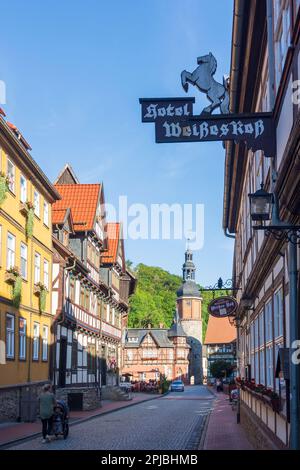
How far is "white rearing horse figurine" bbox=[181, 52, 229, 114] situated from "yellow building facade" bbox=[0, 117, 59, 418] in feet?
44.9

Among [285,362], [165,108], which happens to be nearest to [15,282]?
[165,108]

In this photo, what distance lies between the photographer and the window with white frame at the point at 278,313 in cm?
1102

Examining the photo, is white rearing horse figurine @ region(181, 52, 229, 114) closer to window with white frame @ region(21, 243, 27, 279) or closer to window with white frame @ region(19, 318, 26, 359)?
window with white frame @ region(21, 243, 27, 279)

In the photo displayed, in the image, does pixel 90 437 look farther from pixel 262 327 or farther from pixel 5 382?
pixel 262 327

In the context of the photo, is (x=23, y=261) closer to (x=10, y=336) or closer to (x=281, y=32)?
(x=10, y=336)

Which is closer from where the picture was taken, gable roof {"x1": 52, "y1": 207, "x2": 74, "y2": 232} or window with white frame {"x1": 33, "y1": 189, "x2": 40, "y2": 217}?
window with white frame {"x1": 33, "y1": 189, "x2": 40, "y2": 217}

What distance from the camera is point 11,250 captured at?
997 inches

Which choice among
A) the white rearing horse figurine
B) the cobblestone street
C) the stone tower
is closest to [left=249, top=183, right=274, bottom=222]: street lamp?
Result: the white rearing horse figurine

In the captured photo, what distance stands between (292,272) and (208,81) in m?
3.07

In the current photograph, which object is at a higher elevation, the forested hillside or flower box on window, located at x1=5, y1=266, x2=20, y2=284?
the forested hillside

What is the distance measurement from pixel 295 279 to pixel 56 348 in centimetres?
2561

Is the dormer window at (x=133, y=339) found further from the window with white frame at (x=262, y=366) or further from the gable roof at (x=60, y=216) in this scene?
the window with white frame at (x=262, y=366)

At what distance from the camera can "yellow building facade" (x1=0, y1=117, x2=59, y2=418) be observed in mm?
24281

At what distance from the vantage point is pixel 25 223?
2709 centimetres
